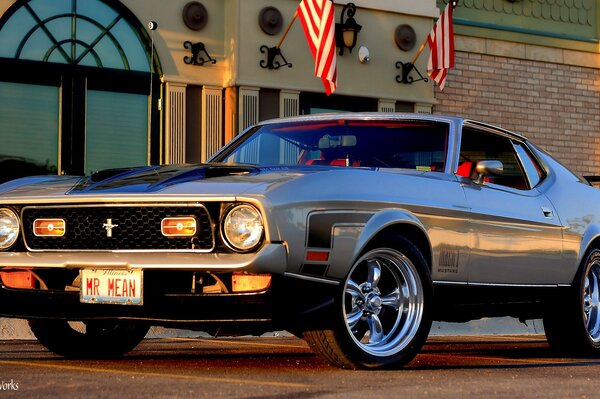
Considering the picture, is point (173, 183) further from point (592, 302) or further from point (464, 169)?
point (592, 302)

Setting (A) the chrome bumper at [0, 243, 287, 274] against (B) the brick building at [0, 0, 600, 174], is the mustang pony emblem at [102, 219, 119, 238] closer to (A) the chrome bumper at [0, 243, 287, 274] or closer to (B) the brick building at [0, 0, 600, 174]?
(A) the chrome bumper at [0, 243, 287, 274]

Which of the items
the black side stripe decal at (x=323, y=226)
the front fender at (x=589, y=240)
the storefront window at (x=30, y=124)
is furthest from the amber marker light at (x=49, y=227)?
the storefront window at (x=30, y=124)

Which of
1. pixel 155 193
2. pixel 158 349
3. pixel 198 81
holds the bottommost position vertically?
pixel 158 349

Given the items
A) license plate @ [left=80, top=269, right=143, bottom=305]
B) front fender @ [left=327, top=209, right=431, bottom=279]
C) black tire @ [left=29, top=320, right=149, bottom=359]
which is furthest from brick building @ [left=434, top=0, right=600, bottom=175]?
license plate @ [left=80, top=269, right=143, bottom=305]

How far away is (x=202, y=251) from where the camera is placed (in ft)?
19.5

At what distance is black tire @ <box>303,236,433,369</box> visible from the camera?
6281mm

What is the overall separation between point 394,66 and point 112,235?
13.1 metres

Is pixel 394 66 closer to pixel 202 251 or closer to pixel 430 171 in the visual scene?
pixel 430 171

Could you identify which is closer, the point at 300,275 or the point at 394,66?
the point at 300,275

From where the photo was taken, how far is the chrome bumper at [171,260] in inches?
229

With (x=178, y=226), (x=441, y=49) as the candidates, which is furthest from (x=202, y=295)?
(x=441, y=49)

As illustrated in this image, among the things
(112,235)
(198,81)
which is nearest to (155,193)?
(112,235)

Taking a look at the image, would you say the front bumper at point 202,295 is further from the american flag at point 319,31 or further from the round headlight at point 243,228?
the american flag at point 319,31

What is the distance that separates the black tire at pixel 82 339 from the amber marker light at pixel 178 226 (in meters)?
1.36
